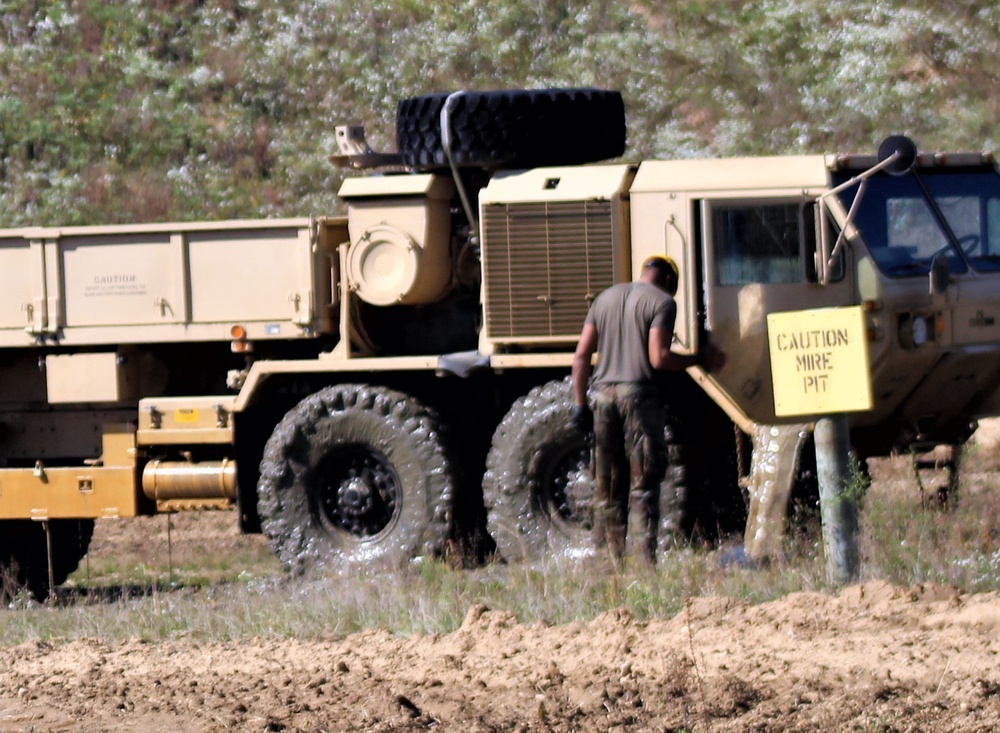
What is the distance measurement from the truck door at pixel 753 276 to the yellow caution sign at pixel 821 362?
7.46 ft

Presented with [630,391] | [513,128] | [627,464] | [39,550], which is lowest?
[39,550]

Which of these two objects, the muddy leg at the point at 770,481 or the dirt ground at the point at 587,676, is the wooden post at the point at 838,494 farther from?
the muddy leg at the point at 770,481

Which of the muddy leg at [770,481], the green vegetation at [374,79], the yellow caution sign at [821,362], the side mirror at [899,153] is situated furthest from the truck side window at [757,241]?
the green vegetation at [374,79]

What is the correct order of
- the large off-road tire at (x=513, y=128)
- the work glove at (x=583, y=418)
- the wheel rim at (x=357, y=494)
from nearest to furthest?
the work glove at (x=583, y=418), the large off-road tire at (x=513, y=128), the wheel rim at (x=357, y=494)

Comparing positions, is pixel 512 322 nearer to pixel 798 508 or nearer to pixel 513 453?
pixel 513 453

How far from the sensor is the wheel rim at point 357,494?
34.7 feet

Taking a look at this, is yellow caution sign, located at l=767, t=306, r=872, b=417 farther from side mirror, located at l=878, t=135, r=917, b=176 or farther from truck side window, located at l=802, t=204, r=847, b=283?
truck side window, located at l=802, t=204, r=847, b=283

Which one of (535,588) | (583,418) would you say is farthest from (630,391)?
(535,588)

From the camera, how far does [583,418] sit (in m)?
9.14

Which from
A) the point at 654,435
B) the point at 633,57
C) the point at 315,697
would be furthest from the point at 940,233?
the point at 633,57

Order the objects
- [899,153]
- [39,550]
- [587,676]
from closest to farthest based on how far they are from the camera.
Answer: [587,676] < [899,153] < [39,550]

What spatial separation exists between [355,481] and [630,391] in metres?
2.49

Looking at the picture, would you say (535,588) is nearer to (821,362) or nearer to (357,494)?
(821,362)

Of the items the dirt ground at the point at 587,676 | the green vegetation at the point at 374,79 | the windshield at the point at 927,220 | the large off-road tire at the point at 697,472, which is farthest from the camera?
the green vegetation at the point at 374,79
